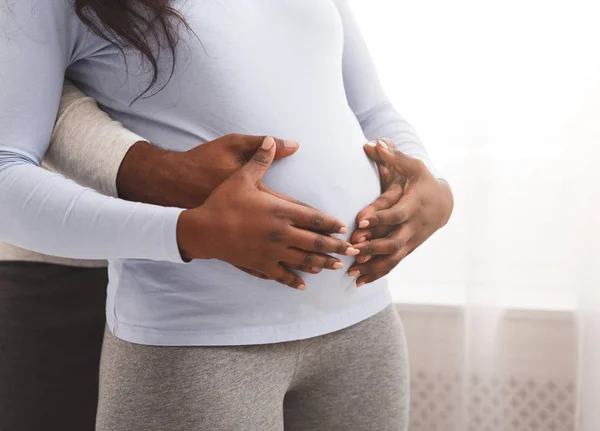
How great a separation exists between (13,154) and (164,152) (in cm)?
16

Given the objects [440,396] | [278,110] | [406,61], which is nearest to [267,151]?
[278,110]

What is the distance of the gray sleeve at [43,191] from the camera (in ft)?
2.26

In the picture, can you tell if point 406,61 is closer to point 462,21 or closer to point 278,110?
point 462,21

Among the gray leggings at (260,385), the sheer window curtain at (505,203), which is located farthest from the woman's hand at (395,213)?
the sheer window curtain at (505,203)

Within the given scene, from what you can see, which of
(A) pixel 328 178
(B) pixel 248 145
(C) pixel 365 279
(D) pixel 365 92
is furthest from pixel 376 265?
(D) pixel 365 92

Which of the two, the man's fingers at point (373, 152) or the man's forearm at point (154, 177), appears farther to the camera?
the man's fingers at point (373, 152)

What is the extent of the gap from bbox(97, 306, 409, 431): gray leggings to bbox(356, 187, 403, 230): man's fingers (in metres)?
0.17

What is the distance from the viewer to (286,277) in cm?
73

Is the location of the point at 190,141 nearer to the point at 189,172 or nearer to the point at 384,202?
the point at 189,172

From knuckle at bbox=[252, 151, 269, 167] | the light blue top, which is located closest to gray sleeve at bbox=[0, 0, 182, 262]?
the light blue top

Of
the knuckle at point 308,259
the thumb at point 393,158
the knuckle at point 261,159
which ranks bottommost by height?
the knuckle at point 308,259

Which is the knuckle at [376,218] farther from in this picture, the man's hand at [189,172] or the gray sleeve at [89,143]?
the gray sleeve at [89,143]

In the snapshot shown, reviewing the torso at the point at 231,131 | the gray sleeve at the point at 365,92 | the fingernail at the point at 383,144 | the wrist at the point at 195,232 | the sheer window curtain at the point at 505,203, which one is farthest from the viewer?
the sheer window curtain at the point at 505,203

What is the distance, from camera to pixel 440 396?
143cm
